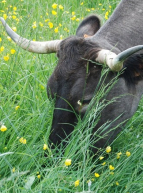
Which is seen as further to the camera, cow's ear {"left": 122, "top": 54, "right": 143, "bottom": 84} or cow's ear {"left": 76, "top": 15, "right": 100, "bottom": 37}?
cow's ear {"left": 76, "top": 15, "right": 100, "bottom": 37}

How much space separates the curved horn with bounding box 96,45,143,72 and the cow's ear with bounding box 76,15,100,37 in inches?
41.7

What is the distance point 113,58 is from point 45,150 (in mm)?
1049

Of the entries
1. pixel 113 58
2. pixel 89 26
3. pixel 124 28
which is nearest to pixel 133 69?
pixel 113 58

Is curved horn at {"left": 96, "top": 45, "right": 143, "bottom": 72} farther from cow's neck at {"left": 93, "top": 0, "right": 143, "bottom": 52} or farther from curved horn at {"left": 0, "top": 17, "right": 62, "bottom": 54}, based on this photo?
curved horn at {"left": 0, "top": 17, "right": 62, "bottom": 54}

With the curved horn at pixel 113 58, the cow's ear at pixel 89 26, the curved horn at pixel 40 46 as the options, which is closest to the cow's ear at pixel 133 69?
the curved horn at pixel 113 58

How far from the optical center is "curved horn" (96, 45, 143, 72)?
415 cm

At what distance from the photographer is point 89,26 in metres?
5.54

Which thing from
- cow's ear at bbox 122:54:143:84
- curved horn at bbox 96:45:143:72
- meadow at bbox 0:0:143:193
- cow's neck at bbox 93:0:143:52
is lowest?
meadow at bbox 0:0:143:193

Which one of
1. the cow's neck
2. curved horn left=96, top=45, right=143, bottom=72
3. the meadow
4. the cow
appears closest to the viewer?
the meadow

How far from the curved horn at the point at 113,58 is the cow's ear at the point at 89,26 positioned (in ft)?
3.48

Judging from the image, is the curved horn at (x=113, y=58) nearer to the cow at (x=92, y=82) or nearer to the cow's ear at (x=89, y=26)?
the cow at (x=92, y=82)

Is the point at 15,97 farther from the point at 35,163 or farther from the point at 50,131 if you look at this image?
the point at 35,163

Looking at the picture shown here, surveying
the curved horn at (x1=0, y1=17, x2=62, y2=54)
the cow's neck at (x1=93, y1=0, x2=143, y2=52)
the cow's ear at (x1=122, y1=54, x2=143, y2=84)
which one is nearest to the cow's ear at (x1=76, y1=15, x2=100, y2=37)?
the cow's neck at (x1=93, y1=0, x2=143, y2=52)

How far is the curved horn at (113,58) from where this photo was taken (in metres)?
4.15
